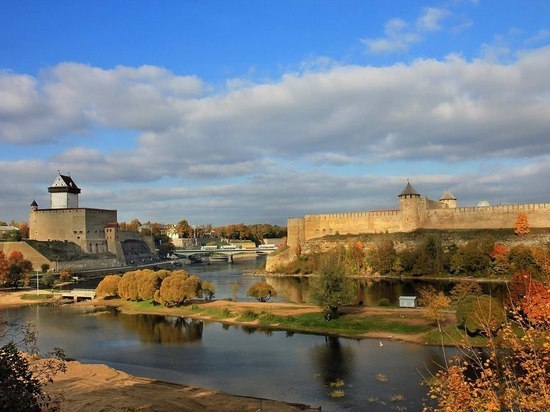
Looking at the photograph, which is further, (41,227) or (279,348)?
(41,227)

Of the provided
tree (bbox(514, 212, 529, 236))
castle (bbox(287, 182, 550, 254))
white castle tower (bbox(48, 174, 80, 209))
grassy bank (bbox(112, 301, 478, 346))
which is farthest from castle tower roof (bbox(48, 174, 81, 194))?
tree (bbox(514, 212, 529, 236))

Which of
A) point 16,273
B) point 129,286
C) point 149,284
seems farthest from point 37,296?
point 149,284

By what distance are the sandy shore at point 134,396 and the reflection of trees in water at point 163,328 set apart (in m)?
5.75

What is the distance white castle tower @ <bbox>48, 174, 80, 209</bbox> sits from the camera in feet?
227

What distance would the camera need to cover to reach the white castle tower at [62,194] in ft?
227

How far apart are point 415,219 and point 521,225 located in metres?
11.0

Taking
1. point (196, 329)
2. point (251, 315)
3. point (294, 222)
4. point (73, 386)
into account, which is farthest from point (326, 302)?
point (294, 222)

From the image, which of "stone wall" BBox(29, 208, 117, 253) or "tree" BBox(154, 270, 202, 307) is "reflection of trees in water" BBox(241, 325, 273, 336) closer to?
"tree" BBox(154, 270, 202, 307)

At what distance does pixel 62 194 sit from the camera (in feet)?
227

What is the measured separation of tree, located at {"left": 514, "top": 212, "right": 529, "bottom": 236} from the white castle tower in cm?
5562

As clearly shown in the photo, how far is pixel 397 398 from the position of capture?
12953mm

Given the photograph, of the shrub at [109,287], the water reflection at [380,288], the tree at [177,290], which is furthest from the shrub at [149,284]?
the water reflection at [380,288]

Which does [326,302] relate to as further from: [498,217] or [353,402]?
[498,217]

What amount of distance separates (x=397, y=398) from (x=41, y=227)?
62727 millimetres
